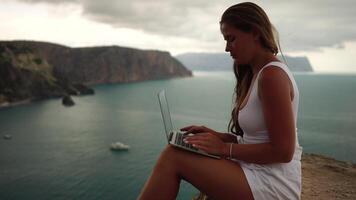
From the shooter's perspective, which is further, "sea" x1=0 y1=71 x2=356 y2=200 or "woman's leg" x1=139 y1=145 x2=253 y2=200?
"sea" x1=0 y1=71 x2=356 y2=200

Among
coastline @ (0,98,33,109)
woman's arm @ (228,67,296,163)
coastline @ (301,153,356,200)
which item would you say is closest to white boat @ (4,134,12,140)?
coastline @ (0,98,33,109)

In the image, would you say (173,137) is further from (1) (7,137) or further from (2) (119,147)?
(1) (7,137)

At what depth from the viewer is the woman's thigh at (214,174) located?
2.84 metres

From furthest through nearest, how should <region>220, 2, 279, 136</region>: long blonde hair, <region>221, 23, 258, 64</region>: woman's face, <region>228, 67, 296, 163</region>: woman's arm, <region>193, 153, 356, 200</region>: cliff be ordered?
<region>193, 153, 356, 200</region>: cliff, <region>221, 23, 258, 64</region>: woman's face, <region>220, 2, 279, 136</region>: long blonde hair, <region>228, 67, 296, 163</region>: woman's arm

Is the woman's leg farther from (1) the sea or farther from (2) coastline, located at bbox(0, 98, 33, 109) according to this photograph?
(2) coastline, located at bbox(0, 98, 33, 109)

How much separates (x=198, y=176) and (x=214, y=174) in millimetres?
128

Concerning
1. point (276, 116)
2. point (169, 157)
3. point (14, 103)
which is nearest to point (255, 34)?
point (276, 116)

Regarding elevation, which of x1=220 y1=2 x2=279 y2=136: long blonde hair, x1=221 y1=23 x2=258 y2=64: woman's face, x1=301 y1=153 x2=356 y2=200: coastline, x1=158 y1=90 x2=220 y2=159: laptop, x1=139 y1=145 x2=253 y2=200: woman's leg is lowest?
x1=301 y1=153 x2=356 y2=200: coastline

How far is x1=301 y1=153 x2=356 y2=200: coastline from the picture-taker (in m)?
8.44

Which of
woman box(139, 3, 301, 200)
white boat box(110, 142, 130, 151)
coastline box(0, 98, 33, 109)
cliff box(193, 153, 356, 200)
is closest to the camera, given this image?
woman box(139, 3, 301, 200)

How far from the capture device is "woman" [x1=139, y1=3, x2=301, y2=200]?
275 cm

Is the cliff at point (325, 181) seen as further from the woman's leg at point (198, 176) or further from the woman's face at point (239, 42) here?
the woman's face at point (239, 42)

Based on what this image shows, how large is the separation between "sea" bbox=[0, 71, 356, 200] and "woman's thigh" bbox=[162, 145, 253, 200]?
39784 mm

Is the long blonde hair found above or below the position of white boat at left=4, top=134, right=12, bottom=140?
above
